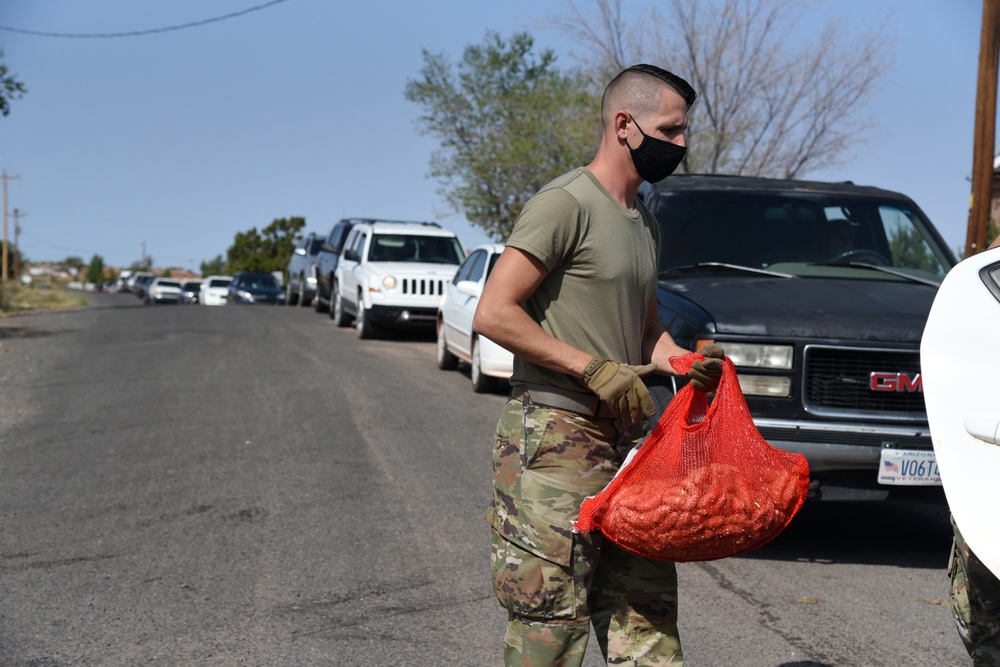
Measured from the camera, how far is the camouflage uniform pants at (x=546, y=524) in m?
3.02

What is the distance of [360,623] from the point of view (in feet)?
15.8

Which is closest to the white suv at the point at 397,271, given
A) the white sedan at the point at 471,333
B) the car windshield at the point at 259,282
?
the white sedan at the point at 471,333

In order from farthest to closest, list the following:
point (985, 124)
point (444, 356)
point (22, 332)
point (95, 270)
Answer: point (95, 270) → point (22, 332) → point (444, 356) → point (985, 124)

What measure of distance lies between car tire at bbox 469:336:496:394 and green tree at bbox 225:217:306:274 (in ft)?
200

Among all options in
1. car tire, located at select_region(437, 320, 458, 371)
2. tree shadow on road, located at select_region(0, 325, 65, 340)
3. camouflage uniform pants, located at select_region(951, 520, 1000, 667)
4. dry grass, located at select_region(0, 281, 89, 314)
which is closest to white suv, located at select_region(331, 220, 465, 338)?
car tire, located at select_region(437, 320, 458, 371)

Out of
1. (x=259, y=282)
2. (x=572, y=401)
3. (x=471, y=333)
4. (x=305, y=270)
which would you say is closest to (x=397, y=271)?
(x=471, y=333)

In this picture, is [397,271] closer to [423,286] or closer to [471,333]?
[423,286]

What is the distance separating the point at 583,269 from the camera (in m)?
3.07

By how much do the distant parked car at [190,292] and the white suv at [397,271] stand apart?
32583 millimetres

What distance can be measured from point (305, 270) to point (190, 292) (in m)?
25.7

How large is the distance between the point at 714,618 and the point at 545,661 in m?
2.18

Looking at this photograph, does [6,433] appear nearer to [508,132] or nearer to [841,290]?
[841,290]

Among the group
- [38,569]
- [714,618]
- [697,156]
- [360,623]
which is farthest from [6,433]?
[697,156]

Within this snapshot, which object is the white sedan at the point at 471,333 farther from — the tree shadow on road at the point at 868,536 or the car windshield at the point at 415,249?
the tree shadow on road at the point at 868,536
